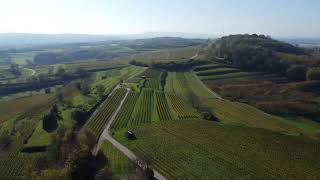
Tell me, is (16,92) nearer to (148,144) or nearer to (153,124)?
(153,124)

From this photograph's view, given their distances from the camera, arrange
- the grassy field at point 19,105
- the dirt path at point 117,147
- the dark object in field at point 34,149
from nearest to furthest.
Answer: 1. the dirt path at point 117,147
2. the dark object in field at point 34,149
3. the grassy field at point 19,105

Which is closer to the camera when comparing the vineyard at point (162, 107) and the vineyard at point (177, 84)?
the vineyard at point (162, 107)

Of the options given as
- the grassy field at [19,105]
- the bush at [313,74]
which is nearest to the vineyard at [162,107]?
the grassy field at [19,105]

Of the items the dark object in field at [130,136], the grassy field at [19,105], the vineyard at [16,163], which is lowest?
the grassy field at [19,105]

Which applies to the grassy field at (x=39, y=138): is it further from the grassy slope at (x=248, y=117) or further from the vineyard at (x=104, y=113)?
the grassy slope at (x=248, y=117)

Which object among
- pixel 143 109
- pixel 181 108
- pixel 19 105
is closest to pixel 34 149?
pixel 143 109

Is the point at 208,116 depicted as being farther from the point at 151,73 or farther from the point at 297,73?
the point at 297,73
